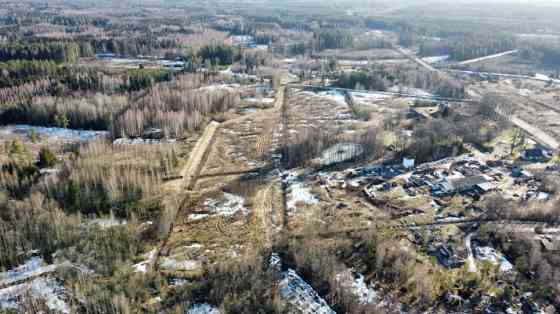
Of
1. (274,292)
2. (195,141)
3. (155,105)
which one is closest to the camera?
(274,292)

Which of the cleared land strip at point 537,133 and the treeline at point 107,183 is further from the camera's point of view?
the cleared land strip at point 537,133

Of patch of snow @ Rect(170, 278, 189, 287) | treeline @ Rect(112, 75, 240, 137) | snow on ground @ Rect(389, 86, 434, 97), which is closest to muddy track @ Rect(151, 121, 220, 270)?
patch of snow @ Rect(170, 278, 189, 287)

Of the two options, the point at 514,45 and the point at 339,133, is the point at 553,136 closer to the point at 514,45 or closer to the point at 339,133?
the point at 339,133

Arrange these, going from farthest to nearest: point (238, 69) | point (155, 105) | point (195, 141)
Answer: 1. point (238, 69)
2. point (155, 105)
3. point (195, 141)

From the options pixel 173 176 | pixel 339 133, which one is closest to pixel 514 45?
pixel 339 133

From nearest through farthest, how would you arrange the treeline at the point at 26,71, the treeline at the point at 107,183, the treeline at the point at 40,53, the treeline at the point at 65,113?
the treeline at the point at 107,183 < the treeline at the point at 65,113 < the treeline at the point at 26,71 < the treeline at the point at 40,53

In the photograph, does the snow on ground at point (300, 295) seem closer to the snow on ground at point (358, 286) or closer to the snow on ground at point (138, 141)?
the snow on ground at point (358, 286)

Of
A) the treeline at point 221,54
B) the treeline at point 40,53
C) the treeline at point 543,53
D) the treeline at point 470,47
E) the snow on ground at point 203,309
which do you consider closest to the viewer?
the snow on ground at point 203,309

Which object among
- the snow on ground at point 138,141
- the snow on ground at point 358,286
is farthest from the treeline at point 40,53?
the snow on ground at point 358,286
